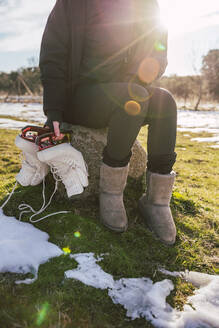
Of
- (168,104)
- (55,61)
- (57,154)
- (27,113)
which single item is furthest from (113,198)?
(27,113)

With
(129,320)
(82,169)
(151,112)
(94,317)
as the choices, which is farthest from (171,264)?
(151,112)

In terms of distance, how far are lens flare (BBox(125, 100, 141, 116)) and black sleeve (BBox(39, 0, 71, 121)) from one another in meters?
0.47

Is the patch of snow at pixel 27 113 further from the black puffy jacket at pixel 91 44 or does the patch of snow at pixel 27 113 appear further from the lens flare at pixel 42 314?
the lens flare at pixel 42 314

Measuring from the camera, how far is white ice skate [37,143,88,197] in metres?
1.82

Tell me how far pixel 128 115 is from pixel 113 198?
0.59 m

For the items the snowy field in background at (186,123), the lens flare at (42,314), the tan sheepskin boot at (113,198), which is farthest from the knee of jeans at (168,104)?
the snowy field in background at (186,123)

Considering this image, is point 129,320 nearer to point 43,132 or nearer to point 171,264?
point 171,264

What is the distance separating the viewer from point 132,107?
1724mm

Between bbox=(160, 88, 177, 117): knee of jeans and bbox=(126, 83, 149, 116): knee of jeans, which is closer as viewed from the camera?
bbox=(126, 83, 149, 116): knee of jeans

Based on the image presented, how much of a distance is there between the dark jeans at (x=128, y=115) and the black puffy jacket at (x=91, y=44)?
0.49 ft

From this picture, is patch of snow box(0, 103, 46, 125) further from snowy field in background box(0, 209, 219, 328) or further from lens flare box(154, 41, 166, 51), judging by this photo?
snowy field in background box(0, 209, 219, 328)

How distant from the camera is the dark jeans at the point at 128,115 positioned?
173 cm

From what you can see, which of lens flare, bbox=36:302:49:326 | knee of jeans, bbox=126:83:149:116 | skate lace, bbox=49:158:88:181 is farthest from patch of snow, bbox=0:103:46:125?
lens flare, bbox=36:302:49:326

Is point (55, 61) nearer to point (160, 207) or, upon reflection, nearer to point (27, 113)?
point (160, 207)
